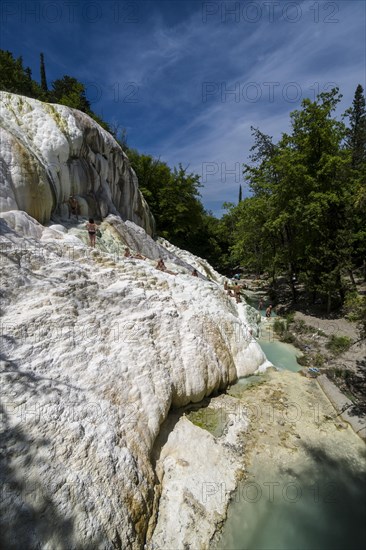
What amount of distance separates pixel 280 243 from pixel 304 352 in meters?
11.1

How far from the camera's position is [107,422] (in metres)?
Answer: 4.43

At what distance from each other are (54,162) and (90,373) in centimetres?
967

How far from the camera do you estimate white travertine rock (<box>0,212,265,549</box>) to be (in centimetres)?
341

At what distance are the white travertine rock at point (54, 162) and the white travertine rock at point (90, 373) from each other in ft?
6.46

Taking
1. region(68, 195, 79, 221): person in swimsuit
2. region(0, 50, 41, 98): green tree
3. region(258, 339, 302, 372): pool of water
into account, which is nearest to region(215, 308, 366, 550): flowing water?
region(258, 339, 302, 372): pool of water

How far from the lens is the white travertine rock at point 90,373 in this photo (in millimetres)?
3410

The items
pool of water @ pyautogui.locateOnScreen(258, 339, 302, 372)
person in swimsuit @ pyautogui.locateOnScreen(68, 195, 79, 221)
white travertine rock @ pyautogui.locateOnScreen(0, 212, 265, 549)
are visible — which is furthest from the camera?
person in swimsuit @ pyautogui.locateOnScreen(68, 195, 79, 221)

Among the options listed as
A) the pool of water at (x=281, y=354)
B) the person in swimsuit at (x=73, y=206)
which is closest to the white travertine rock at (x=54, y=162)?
the person in swimsuit at (x=73, y=206)

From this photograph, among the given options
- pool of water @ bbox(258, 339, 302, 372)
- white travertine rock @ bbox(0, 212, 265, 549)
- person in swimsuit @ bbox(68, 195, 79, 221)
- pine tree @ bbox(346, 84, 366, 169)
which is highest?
pine tree @ bbox(346, 84, 366, 169)

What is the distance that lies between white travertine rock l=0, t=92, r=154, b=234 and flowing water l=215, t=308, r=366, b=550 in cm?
950

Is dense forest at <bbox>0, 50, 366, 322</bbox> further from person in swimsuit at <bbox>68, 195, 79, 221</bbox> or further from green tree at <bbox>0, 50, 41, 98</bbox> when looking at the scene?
person in swimsuit at <bbox>68, 195, 79, 221</bbox>

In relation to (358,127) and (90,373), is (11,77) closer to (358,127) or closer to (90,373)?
(90,373)

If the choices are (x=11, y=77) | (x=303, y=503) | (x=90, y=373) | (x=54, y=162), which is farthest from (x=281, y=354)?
(x=11, y=77)

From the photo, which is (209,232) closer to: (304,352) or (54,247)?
(304,352)
